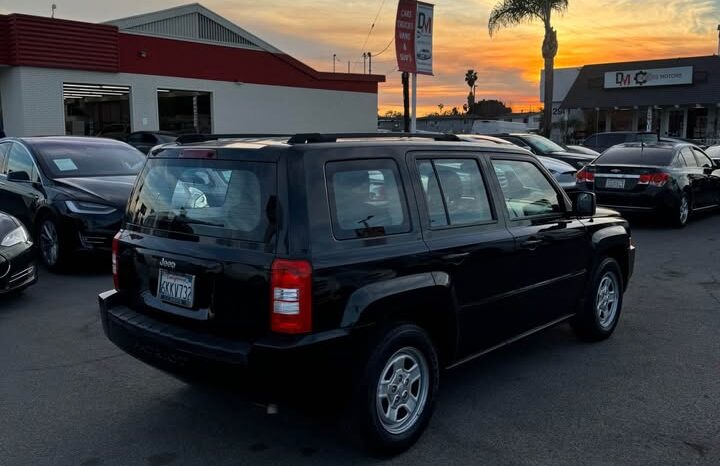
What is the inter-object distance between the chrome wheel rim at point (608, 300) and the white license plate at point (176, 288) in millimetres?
3489

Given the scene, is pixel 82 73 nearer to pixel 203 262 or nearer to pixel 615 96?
pixel 203 262

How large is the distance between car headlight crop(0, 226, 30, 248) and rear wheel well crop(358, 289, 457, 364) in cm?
468

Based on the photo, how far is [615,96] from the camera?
41.6 meters

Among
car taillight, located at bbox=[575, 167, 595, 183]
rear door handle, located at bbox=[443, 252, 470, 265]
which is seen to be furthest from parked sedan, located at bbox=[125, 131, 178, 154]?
rear door handle, located at bbox=[443, 252, 470, 265]

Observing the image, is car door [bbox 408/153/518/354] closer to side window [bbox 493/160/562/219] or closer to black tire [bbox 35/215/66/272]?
side window [bbox 493/160/562/219]

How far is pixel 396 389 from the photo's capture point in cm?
368

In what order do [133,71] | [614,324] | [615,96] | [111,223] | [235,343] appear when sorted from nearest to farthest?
[235,343]
[614,324]
[111,223]
[133,71]
[615,96]

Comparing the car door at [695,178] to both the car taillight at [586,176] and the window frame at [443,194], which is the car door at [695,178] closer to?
the car taillight at [586,176]

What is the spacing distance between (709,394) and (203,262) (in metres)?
3.44

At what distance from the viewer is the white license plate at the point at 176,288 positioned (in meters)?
3.55

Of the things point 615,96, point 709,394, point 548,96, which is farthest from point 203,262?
point 615,96

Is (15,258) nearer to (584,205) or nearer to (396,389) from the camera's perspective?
(396,389)

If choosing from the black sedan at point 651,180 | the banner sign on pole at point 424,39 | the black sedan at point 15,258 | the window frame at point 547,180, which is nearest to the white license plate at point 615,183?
the black sedan at point 651,180

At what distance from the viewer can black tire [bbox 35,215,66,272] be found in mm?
8031
